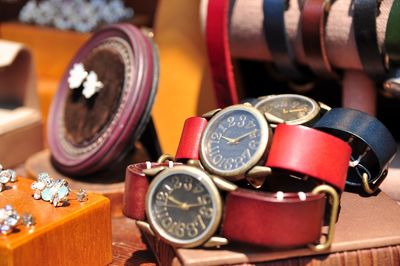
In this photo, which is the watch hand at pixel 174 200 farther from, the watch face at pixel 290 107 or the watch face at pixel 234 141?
the watch face at pixel 290 107

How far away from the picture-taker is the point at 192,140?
0.73 metres

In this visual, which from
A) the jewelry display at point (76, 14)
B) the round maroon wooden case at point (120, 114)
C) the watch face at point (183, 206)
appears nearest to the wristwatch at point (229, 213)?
the watch face at point (183, 206)

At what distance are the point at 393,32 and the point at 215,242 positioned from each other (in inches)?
13.4

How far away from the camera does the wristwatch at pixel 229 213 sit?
63cm

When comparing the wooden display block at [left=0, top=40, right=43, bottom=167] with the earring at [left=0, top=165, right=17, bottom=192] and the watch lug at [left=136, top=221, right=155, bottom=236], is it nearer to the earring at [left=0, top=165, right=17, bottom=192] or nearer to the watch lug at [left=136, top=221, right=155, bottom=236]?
the earring at [left=0, top=165, right=17, bottom=192]

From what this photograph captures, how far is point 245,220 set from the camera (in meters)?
0.64

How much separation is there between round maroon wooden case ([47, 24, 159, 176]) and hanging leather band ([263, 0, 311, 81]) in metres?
0.15

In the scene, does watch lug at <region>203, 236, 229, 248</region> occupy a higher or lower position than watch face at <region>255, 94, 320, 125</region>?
lower

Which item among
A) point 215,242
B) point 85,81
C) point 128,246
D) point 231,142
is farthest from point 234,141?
point 85,81

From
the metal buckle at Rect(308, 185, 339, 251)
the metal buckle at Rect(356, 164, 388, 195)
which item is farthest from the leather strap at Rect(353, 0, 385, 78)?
the metal buckle at Rect(308, 185, 339, 251)

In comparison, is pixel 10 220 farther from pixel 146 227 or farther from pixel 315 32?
pixel 315 32

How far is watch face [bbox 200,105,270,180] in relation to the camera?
67 centimetres

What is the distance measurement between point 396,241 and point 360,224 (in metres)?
0.04

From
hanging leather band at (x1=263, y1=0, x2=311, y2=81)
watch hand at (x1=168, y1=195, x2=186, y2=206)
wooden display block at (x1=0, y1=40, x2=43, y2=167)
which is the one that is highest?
hanging leather band at (x1=263, y1=0, x2=311, y2=81)
